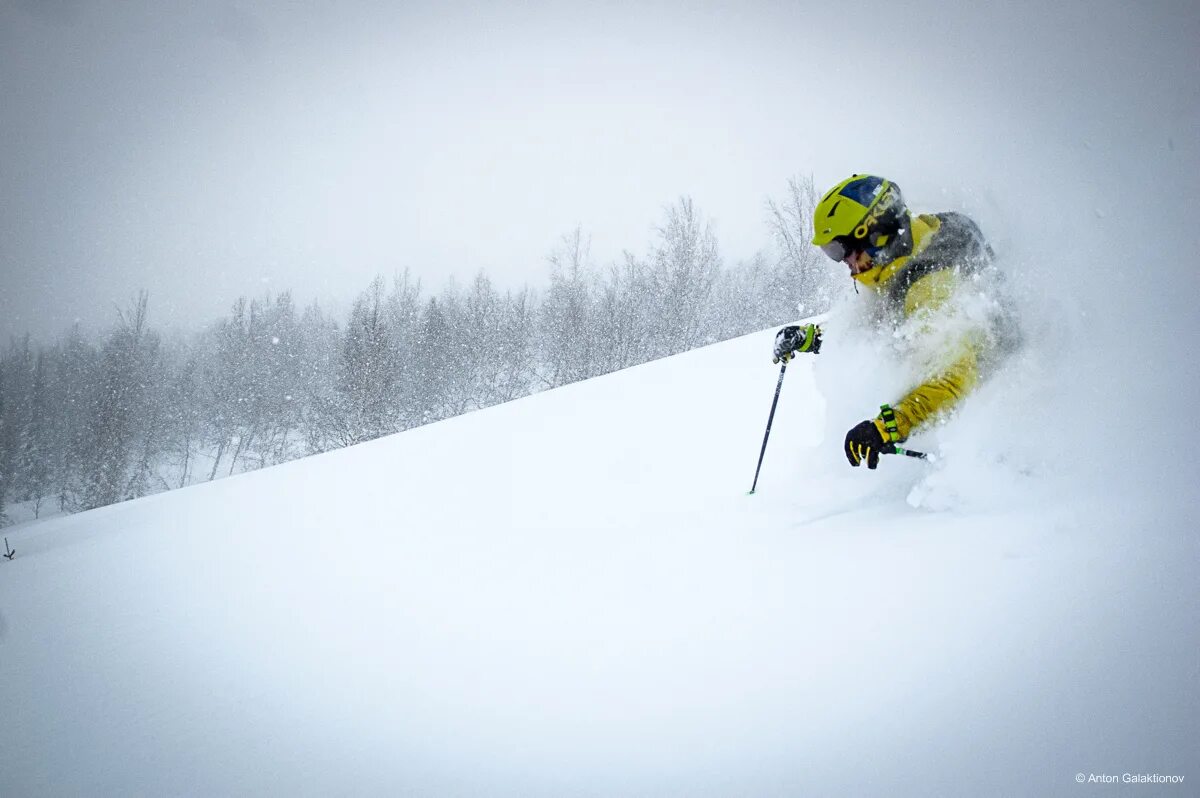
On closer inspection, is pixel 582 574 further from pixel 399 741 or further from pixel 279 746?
pixel 279 746

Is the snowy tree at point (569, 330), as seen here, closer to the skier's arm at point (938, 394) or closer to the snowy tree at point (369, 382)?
the snowy tree at point (369, 382)

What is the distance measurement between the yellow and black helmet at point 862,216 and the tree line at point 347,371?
24808 mm

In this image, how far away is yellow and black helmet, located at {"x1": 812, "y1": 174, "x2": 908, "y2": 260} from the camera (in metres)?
3.08

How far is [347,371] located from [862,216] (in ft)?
91.2

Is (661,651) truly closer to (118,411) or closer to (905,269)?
(905,269)

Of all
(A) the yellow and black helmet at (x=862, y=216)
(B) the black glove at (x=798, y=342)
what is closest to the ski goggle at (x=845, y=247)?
(A) the yellow and black helmet at (x=862, y=216)

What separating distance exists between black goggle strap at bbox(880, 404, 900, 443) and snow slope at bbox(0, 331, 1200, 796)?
17.1 inches

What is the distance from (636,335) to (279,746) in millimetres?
28359

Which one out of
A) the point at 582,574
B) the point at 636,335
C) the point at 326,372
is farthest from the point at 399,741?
the point at 326,372

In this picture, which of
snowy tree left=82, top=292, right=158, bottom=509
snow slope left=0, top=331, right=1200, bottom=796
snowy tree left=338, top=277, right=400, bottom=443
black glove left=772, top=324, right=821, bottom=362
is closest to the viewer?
snow slope left=0, top=331, right=1200, bottom=796

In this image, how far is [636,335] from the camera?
2962cm

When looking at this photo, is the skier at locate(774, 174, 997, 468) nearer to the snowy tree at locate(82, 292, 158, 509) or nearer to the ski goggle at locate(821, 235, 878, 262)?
the ski goggle at locate(821, 235, 878, 262)

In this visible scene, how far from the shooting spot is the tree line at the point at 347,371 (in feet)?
90.3

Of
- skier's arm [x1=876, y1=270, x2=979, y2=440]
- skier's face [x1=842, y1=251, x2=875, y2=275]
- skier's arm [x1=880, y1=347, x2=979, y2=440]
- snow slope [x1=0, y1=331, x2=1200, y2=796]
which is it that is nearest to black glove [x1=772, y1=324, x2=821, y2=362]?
snow slope [x1=0, y1=331, x2=1200, y2=796]
